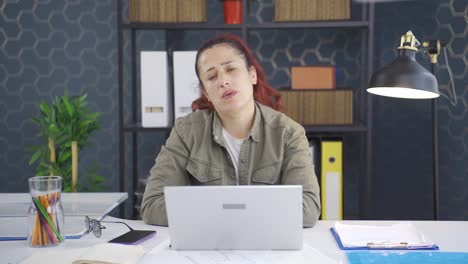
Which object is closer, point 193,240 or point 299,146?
point 193,240

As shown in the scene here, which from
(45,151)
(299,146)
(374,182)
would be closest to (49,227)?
(299,146)

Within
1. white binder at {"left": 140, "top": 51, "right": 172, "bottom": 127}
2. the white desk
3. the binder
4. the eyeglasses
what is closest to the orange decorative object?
white binder at {"left": 140, "top": 51, "right": 172, "bottom": 127}

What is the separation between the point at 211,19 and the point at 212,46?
1053 millimetres

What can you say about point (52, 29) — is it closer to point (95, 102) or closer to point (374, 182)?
point (95, 102)

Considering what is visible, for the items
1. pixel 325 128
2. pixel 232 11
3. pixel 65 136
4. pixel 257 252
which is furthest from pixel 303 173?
pixel 65 136

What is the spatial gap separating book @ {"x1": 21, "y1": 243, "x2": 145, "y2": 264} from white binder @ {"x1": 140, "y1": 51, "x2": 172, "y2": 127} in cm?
134

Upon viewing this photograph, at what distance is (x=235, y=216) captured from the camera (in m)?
1.38

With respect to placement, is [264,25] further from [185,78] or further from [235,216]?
[235,216]

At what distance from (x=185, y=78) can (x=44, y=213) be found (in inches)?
53.3

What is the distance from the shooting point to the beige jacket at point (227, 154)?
1.97 m

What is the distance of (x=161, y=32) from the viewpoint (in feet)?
10.2

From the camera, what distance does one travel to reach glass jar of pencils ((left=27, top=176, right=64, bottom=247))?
1501mm

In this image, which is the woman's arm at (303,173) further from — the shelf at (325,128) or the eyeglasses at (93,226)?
the shelf at (325,128)

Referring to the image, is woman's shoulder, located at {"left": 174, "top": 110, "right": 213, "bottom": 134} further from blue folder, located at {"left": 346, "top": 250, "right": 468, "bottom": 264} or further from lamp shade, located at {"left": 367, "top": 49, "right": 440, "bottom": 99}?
blue folder, located at {"left": 346, "top": 250, "right": 468, "bottom": 264}
